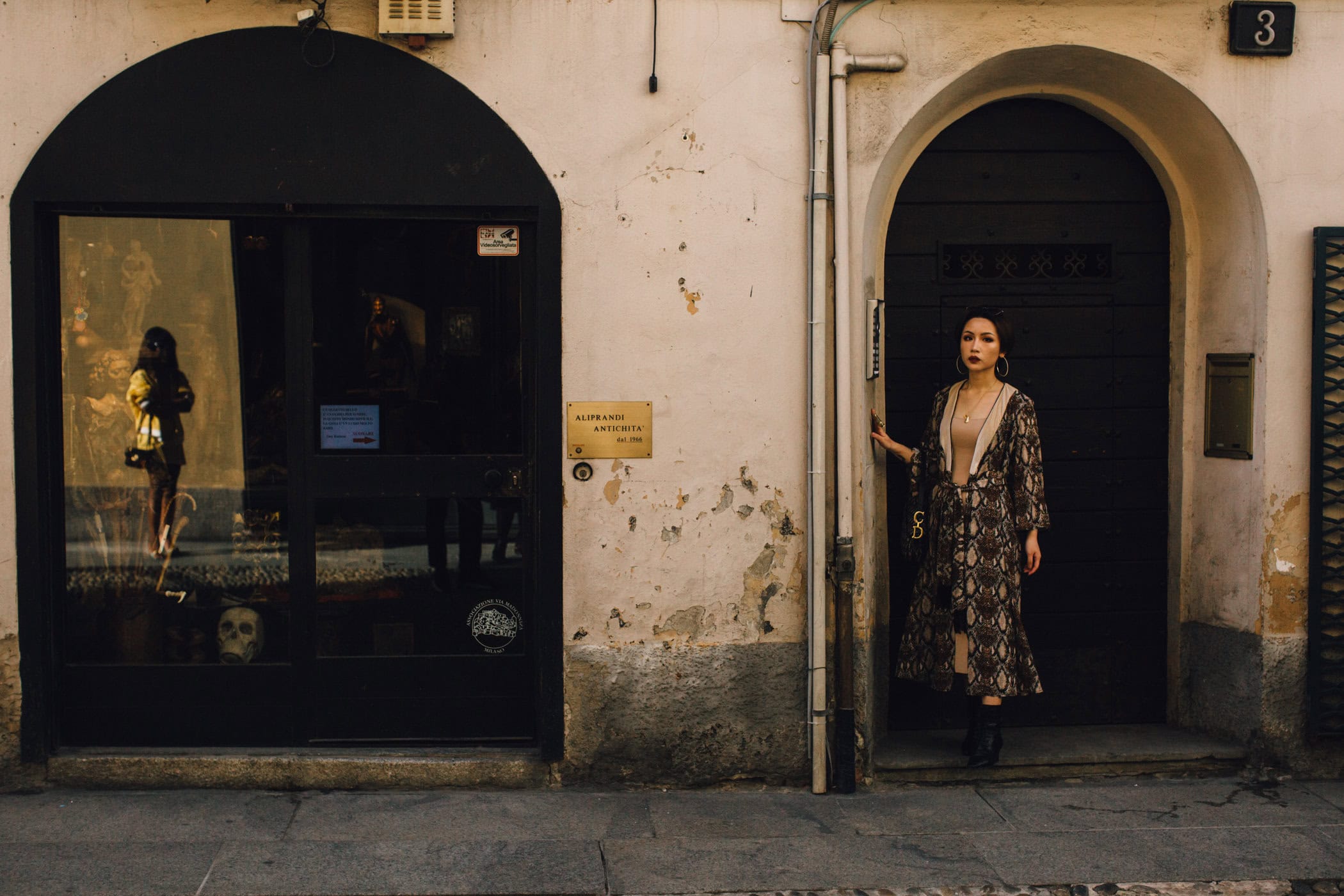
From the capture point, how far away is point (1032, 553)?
16.2 ft

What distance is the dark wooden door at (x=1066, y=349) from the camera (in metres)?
5.46

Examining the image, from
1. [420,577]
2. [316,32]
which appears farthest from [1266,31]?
[420,577]

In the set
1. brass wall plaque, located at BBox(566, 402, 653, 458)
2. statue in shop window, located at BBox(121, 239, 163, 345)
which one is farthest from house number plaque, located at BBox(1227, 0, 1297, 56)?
statue in shop window, located at BBox(121, 239, 163, 345)

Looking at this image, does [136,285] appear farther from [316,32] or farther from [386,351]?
[316,32]

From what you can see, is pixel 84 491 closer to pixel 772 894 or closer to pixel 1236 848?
pixel 772 894

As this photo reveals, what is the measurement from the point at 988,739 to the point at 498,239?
311cm

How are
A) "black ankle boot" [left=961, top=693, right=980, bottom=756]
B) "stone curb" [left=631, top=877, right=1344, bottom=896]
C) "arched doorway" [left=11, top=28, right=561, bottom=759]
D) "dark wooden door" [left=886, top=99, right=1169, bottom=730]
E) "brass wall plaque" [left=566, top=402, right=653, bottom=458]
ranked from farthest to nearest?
"dark wooden door" [left=886, top=99, right=1169, bottom=730] → "black ankle boot" [left=961, top=693, right=980, bottom=756] → "brass wall plaque" [left=566, top=402, right=653, bottom=458] → "arched doorway" [left=11, top=28, right=561, bottom=759] → "stone curb" [left=631, top=877, right=1344, bottom=896]

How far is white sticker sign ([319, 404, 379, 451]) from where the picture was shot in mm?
4996

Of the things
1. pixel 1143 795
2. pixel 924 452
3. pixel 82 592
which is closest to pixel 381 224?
pixel 82 592

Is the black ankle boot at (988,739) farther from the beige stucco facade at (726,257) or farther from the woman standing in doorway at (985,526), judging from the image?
the beige stucco facade at (726,257)

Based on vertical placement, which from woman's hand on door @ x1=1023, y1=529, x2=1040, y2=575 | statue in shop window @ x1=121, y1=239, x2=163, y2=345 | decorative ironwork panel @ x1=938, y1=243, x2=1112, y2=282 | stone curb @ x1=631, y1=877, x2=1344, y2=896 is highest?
decorative ironwork panel @ x1=938, y1=243, x2=1112, y2=282

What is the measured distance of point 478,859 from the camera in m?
4.23

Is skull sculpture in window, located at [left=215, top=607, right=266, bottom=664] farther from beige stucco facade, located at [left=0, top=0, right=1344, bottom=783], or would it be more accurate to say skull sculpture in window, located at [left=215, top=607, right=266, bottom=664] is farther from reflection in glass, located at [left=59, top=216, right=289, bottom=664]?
beige stucco facade, located at [left=0, top=0, right=1344, bottom=783]

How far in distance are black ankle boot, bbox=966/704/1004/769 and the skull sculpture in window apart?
3.23m
